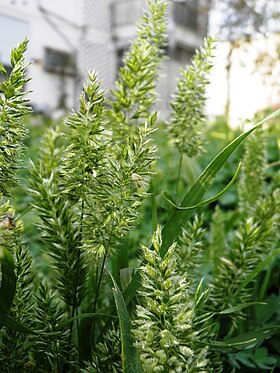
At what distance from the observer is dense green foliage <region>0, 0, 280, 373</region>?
1.67 ft

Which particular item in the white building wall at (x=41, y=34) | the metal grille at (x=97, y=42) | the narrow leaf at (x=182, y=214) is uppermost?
the metal grille at (x=97, y=42)

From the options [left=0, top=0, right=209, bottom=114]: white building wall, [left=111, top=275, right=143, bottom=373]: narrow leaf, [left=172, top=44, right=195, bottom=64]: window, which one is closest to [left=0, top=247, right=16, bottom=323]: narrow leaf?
[left=111, top=275, right=143, bottom=373]: narrow leaf

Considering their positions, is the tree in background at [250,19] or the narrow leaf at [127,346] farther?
the tree in background at [250,19]

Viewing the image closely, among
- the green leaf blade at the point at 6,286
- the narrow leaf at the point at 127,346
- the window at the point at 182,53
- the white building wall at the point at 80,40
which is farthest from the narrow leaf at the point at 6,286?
the window at the point at 182,53

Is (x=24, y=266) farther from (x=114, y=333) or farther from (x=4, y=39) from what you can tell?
(x=4, y=39)

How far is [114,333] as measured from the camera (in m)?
0.61

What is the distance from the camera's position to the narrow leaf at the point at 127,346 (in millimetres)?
507

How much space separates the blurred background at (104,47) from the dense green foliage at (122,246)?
0.24 ft

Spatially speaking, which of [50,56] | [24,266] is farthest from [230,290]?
[50,56]

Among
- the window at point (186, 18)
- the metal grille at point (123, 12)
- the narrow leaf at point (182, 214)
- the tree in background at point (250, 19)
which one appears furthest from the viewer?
the window at point (186, 18)

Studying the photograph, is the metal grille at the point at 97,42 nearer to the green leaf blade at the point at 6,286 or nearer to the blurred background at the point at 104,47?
the blurred background at the point at 104,47

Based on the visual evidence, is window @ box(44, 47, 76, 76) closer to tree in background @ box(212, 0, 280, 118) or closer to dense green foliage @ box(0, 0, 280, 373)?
tree in background @ box(212, 0, 280, 118)

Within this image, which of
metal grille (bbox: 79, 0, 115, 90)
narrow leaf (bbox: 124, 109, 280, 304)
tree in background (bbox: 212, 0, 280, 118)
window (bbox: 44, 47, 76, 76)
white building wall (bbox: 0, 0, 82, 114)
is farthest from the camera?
metal grille (bbox: 79, 0, 115, 90)

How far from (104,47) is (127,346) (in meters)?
10.1
